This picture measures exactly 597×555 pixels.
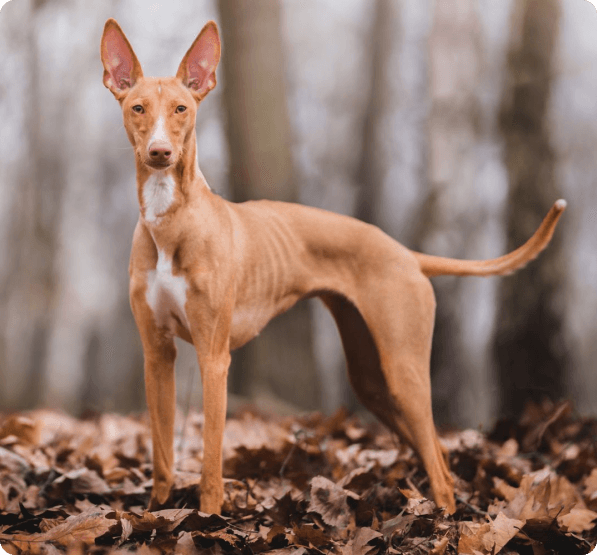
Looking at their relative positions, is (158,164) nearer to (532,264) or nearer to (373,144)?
(373,144)

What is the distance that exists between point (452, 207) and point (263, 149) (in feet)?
4.91

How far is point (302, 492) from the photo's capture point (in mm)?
2834

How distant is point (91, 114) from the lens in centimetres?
450

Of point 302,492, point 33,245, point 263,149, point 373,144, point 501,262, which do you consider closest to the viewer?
point 302,492

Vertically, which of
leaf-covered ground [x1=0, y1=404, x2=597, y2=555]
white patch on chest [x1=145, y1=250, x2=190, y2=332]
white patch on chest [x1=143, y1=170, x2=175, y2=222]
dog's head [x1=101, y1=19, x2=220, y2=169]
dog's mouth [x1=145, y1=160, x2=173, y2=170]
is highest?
dog's head [x1=101, y1=19, x2=220, y2=169]

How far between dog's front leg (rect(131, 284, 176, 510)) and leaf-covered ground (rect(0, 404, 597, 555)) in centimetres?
13

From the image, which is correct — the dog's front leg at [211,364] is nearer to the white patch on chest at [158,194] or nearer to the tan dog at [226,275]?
the tan dog at [226,275]

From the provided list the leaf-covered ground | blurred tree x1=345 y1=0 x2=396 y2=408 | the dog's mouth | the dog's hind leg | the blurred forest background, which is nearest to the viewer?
the leaf-covered ground

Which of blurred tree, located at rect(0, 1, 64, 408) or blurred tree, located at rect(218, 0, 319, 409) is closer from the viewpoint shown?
blurred tree, located at rect(218, 0, 319, 409)

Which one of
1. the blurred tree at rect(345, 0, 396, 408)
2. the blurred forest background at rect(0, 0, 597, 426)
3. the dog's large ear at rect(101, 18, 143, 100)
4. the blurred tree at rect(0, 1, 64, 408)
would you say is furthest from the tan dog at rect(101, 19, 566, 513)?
the blurred tree at rect(0, 1, 64, 408)

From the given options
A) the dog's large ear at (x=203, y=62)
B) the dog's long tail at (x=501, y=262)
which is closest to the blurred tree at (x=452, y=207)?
the dog's long tail at (x=501, y=262)

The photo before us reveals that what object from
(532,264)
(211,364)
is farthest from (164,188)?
(532,264)

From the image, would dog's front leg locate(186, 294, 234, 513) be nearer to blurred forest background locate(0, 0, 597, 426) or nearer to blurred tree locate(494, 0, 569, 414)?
blurred forest background locate(0, 0, 597, 426)

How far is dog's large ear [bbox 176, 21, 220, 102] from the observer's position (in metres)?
2.50
